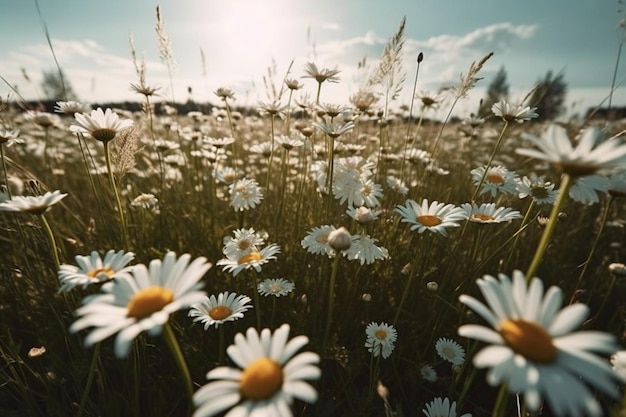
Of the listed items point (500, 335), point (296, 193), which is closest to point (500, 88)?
point (296, 193)

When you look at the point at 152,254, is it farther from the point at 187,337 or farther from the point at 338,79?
the point at 338,79

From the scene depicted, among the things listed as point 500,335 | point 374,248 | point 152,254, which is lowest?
point 152,254

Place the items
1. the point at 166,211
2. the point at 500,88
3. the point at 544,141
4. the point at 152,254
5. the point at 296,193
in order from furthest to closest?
1. the point at 500,88
2. the point at 296,193
3. the point at 166,211
4. the point at 152,254
5. the point at 544,141

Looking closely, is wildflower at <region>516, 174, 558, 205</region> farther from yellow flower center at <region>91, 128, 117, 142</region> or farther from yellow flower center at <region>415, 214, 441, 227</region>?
yellow flower center at <region>91, 128, 117, 142</region>

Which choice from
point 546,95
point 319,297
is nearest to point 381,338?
point 319,297

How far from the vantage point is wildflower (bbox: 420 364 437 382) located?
6.15 feet

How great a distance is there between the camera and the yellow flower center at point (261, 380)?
83 cm

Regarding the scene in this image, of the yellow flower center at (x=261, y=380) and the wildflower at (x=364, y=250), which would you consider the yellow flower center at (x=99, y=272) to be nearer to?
the yellow flower center at (x=261, y=380)

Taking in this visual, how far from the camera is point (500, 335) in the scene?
2.59ft

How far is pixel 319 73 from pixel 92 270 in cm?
213

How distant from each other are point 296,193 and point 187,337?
6.19 feet

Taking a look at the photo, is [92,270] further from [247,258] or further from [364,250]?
[364,250]

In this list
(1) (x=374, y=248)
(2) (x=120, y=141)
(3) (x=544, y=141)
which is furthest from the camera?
(2) (x=120, y=141)

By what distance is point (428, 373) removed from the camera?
1.92 meters
